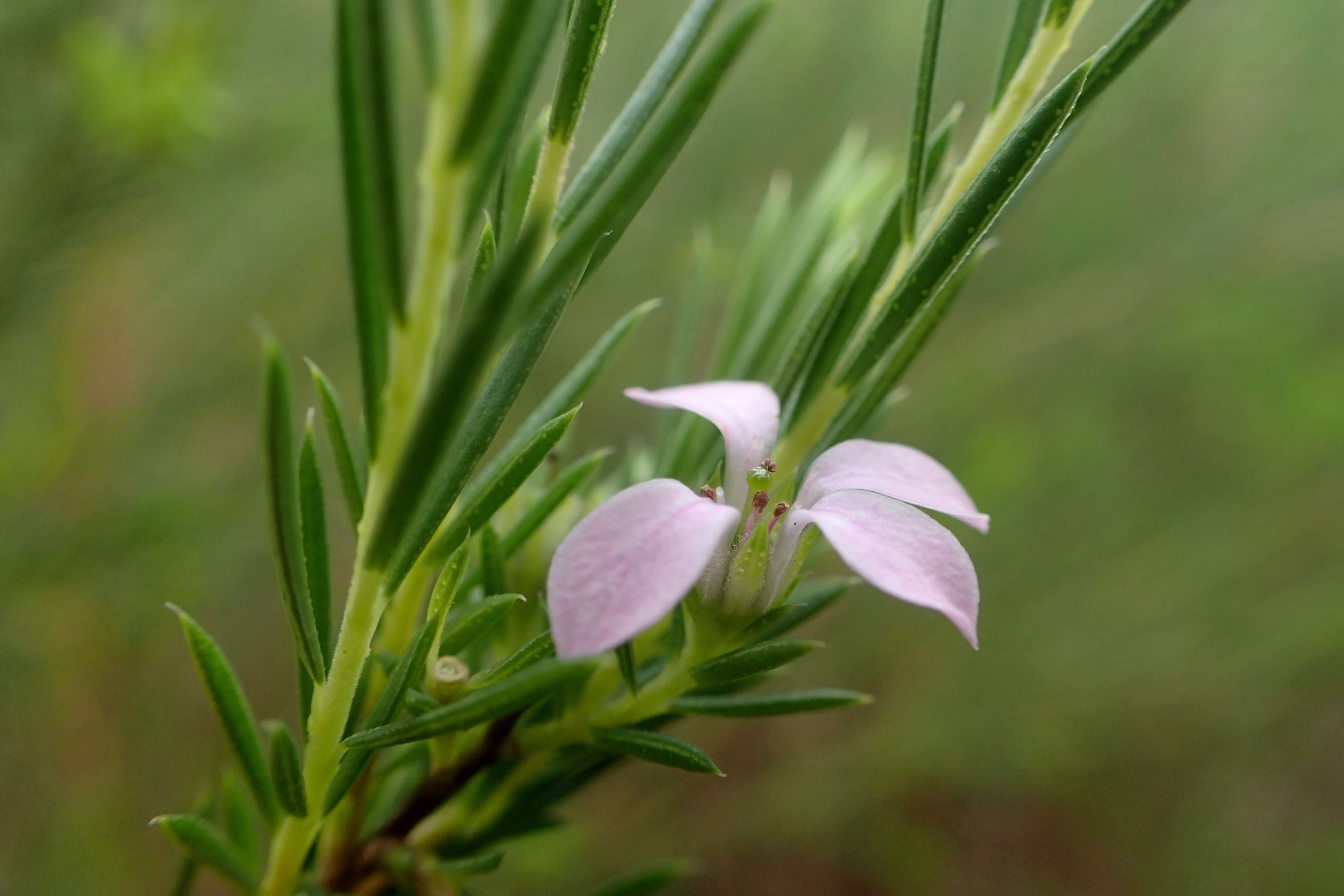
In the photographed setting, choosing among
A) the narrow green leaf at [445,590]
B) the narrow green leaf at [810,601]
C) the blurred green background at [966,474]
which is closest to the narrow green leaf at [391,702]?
the narrow green leaf at [445,590]

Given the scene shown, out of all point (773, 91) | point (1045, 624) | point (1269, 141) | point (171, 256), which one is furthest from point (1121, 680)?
point (171, 256)

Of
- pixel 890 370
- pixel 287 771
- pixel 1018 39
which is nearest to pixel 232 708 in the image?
pixel 287 771

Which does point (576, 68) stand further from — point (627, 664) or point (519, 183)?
point (627, 664)

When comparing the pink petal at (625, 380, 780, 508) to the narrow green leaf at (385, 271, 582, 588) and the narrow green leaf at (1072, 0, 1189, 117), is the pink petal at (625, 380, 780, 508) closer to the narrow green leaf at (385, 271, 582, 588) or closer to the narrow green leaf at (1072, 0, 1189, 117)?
the narrow green leaf at (385, 271, 582, 588)

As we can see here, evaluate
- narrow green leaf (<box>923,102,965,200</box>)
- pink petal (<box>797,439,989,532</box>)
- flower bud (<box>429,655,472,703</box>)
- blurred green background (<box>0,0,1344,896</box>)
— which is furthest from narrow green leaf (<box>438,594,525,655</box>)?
blurred green background (<box>0,0,1344,896</box>)

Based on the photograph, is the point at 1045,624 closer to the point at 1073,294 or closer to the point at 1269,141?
the point at 1073,294
